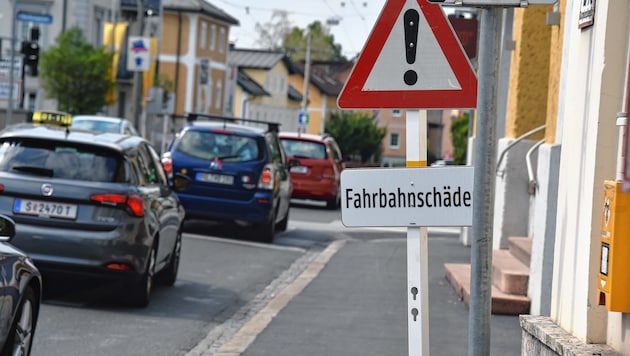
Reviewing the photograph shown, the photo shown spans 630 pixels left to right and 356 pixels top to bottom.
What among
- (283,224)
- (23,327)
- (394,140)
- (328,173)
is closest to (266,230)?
(283,224)

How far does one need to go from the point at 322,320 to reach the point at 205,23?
73.7m

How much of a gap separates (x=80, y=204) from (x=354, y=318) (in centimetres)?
260

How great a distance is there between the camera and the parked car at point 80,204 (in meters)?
11.2

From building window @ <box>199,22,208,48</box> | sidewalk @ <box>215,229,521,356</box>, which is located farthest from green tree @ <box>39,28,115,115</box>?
sidewalk @ <box>215,229,521,356</box>

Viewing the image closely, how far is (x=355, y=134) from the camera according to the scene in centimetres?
8131

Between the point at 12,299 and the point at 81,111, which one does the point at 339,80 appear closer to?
the point at 81,111

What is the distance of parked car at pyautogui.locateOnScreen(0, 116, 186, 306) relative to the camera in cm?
1117

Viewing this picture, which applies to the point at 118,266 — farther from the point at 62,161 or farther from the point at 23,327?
the point at 23,327

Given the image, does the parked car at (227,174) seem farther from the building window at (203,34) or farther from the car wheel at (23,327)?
the building window at (203,34)

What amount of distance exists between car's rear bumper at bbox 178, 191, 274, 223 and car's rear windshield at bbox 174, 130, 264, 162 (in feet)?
2.03

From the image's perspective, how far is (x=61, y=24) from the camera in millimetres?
64188

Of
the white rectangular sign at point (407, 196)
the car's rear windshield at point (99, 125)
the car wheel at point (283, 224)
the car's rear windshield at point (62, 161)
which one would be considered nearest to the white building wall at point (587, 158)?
the white rectangular sign at point (407, 196)

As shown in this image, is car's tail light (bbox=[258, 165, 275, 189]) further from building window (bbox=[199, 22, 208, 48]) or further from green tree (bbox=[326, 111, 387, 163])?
→ building window (bbox=[199, 22, 208, 48])

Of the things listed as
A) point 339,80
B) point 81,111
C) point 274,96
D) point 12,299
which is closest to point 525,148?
point 12,299
